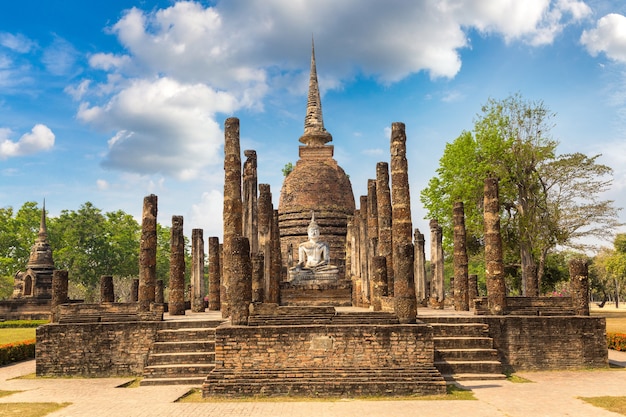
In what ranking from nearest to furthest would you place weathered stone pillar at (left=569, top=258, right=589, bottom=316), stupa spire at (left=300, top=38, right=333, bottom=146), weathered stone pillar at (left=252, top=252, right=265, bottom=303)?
weathered stone pillar at (left=252, top=252, right=265, bottom=303), weathered stone pillar at (left=569, top=258, right=589, bottom=316), stupa spire at (left=300, top=38, right=333, bottom=146)

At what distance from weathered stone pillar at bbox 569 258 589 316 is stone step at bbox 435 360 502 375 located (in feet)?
14.0

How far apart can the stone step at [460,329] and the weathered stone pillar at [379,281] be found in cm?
315

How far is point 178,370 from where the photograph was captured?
12578mm

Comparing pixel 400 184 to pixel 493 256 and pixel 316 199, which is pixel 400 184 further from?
pixel 316 199

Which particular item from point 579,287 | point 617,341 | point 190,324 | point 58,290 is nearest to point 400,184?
point 579,287

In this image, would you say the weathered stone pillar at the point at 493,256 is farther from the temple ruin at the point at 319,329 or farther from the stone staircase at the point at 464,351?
the stone staircase at the point at 464,351

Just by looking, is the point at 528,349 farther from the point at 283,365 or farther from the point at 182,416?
the point at 182,416

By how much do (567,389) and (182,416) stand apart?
7.42 m

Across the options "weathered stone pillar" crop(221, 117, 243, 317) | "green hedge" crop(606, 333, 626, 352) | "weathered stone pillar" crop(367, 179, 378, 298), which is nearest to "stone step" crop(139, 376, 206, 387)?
"weathered stone pillar" crop(221, 117, 243, 317)

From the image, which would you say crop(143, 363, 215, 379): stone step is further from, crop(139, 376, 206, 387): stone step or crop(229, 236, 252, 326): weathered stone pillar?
crop(229, 236, 252, 326): weathered stone pillar

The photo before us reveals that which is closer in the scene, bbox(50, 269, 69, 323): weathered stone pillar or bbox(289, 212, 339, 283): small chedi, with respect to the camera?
bbox(50, 269, 69, 323): weathered stone pillar

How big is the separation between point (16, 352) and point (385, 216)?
12.2m

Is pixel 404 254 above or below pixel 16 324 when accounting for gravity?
above

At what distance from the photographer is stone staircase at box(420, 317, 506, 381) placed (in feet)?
41.1
